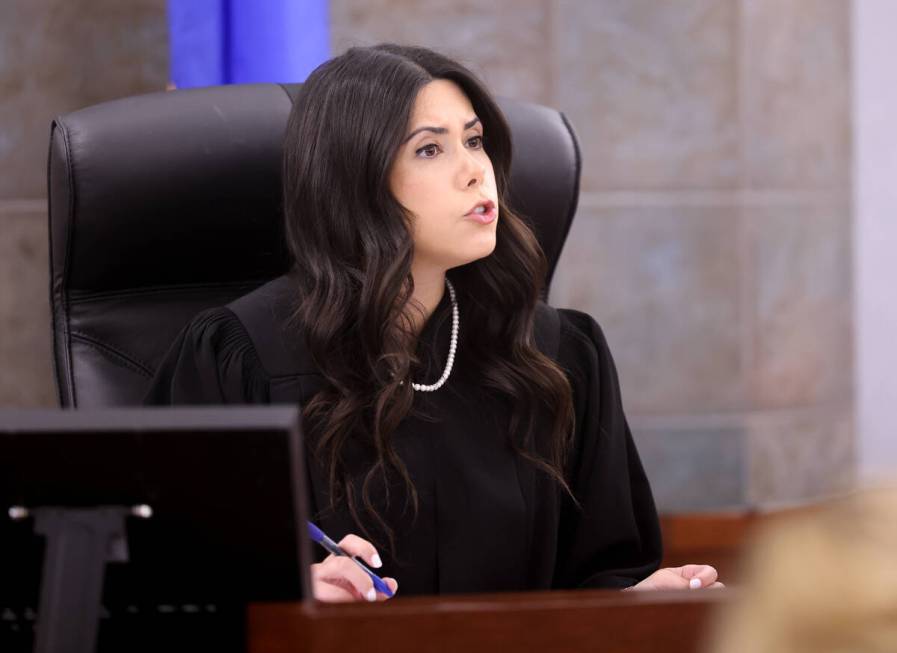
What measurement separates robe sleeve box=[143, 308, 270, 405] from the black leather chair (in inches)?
4.6

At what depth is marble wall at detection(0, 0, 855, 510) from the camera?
318 centimetres

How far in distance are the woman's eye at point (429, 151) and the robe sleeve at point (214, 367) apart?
0.32 metres

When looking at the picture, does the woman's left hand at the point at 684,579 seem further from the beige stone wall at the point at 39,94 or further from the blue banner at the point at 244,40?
the beige stone wall at the point at 39,94

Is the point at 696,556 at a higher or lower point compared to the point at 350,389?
lower

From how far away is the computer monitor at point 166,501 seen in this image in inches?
31.7

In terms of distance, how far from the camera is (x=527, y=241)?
5.80 feet

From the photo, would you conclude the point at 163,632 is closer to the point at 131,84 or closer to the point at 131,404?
the point at 131,404

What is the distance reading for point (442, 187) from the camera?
1633mm

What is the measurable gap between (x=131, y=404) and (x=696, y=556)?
1.88 m

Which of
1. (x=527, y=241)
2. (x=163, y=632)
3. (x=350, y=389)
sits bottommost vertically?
(x=163, y=632)

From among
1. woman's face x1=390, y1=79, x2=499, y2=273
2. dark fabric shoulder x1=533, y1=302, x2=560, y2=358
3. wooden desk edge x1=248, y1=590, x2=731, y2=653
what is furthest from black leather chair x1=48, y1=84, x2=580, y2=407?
wooden desk edge x1=248, y1=590, x2=731, y2=653

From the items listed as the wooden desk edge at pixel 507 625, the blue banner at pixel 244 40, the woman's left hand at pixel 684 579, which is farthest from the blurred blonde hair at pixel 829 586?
the blue banner at pixel 244 40

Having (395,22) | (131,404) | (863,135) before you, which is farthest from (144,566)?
(863,135)

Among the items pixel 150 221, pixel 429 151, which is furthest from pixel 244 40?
pixel 429 151
